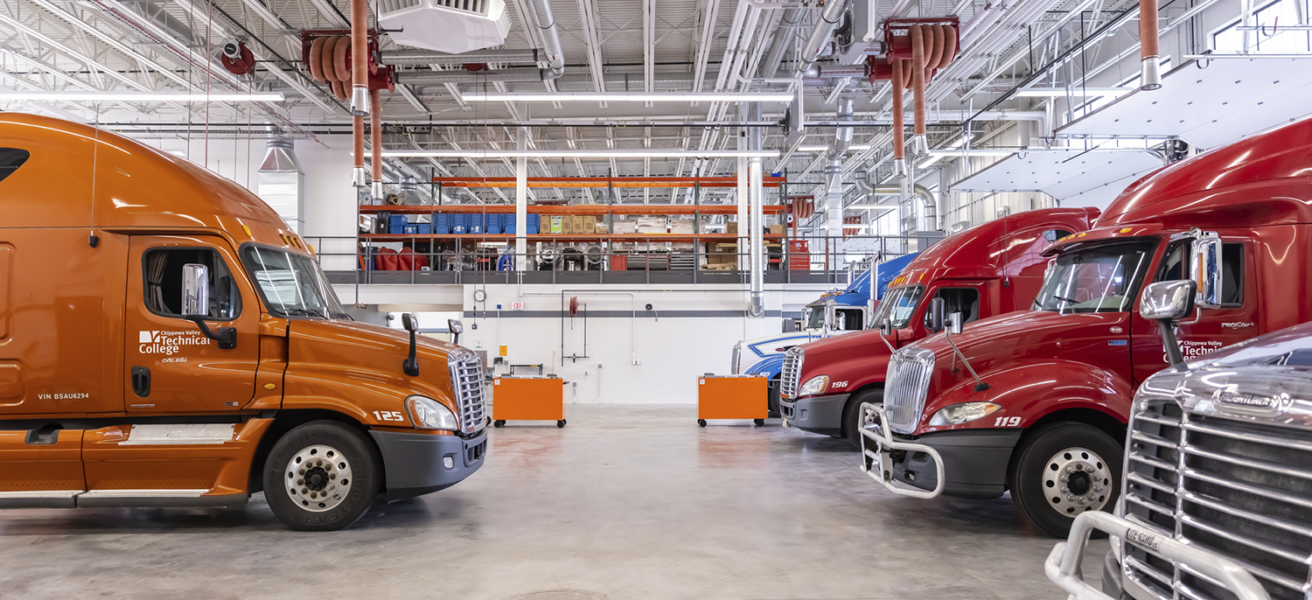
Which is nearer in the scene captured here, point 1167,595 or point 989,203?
point 1167,595

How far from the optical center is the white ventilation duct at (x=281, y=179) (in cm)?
2017

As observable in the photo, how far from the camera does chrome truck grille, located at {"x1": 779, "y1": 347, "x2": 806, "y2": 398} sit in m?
10.1

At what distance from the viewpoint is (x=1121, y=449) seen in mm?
5621

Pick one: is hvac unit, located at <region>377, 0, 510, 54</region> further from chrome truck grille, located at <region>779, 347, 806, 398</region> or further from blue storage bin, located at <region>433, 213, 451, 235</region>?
blue storage bin, located at <region>433, 213, 451, 235</region>

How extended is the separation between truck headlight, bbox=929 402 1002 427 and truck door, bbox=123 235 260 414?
5266 millimetres

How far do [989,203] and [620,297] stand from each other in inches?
535

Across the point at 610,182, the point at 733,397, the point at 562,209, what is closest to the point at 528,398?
the point at 733,397

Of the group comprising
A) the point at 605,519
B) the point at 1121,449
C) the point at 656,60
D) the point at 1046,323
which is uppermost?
the point at 656,60

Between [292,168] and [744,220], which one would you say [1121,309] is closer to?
[744,220]

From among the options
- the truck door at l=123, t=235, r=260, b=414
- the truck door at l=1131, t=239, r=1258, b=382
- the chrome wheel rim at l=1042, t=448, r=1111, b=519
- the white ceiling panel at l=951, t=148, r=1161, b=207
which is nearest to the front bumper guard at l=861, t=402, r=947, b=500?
the chrome wheel rim at l=1042, t=448, r=1111, b=519

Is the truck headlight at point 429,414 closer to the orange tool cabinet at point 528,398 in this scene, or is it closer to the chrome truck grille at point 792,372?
the chrome truck grille at point 792,372

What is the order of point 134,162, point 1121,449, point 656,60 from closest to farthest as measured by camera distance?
1. point 1121,449
2. point 134,162
3. point 656,60

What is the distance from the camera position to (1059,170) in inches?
525

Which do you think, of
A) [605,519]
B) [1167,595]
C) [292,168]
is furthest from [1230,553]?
[292,168]
